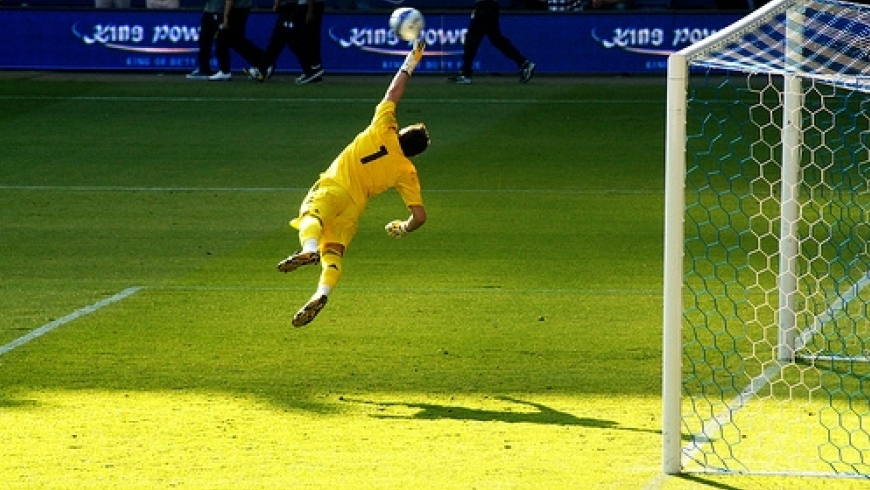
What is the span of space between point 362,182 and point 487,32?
15.3 m

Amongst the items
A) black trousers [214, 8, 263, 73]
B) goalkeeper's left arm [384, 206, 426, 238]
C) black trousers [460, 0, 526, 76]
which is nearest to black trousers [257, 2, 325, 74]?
black trousers [214, 8, 263, 73]

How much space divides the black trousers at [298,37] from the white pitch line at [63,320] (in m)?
14.0

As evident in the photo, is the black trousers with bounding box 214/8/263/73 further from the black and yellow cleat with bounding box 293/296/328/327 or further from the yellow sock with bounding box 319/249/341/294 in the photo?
the black and yellow cleat with bounding box 293/296/328/327

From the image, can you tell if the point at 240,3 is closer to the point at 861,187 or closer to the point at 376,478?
the point at 861,187

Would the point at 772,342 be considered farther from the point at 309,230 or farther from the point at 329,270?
the point at 309,230

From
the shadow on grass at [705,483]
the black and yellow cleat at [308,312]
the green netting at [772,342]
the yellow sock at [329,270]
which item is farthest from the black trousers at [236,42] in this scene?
the shadow on grass at [705,483]

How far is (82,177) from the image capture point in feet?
57.7

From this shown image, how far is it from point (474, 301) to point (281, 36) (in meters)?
14.9

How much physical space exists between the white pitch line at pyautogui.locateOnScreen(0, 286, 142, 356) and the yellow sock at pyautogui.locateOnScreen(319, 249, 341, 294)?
6.46 feet

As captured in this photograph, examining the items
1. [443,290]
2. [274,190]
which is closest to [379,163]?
[443,290]

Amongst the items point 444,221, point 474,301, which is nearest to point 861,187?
point 444,221

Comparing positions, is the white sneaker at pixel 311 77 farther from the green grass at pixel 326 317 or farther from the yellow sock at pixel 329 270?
the yellow sock at pixel 329 270

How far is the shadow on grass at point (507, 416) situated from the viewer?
27.8 ft

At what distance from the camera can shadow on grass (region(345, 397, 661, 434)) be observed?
848 centimetres
